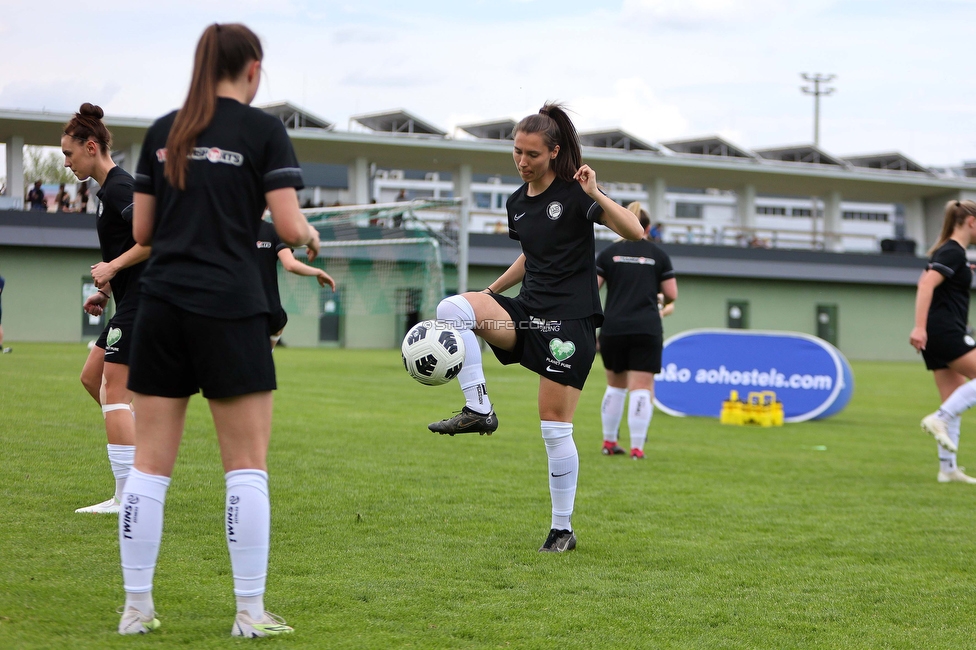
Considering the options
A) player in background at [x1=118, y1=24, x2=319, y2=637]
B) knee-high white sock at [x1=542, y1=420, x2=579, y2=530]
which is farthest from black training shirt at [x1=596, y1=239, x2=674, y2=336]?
player in background at [x1=118, y1=24, x2=319, y2=637]

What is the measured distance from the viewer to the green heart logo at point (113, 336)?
5426 mm

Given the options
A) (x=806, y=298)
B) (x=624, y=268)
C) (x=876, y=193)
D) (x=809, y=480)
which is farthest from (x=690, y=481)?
(x=876, y=193)

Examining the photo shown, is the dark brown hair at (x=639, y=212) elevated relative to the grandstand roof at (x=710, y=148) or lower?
lower

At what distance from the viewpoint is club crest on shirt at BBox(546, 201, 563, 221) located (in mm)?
5203

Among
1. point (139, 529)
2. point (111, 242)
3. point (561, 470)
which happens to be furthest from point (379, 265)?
point (139, 529)

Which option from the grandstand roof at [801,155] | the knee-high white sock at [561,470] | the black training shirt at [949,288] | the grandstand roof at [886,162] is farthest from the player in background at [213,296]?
the grandstand roof at [886,162]

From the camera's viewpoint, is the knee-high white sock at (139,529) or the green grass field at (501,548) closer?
the knee-high white sock at (139,529)

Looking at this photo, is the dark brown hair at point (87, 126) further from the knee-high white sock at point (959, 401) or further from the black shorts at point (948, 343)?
the knee-high white sock at point (959, 401)

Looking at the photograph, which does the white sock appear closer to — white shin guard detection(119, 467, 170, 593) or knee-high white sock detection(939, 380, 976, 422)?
white shin guard detection(119, 467, 170, 593)

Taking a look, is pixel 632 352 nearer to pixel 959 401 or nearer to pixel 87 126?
pixel 959 401

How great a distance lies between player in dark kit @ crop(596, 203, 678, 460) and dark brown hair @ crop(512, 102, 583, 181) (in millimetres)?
4447

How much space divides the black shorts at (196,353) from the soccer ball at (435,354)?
1.76m

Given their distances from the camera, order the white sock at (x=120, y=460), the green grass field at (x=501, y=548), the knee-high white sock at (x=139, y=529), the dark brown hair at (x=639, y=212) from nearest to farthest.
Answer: the knee-high white sock at (x=139, y=529)
the green grass field at (x=501, y=548)
the white sock at (x=120, y=460)
the dark brown hair at (x=639, y=212)

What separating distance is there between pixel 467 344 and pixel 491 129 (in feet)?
144
